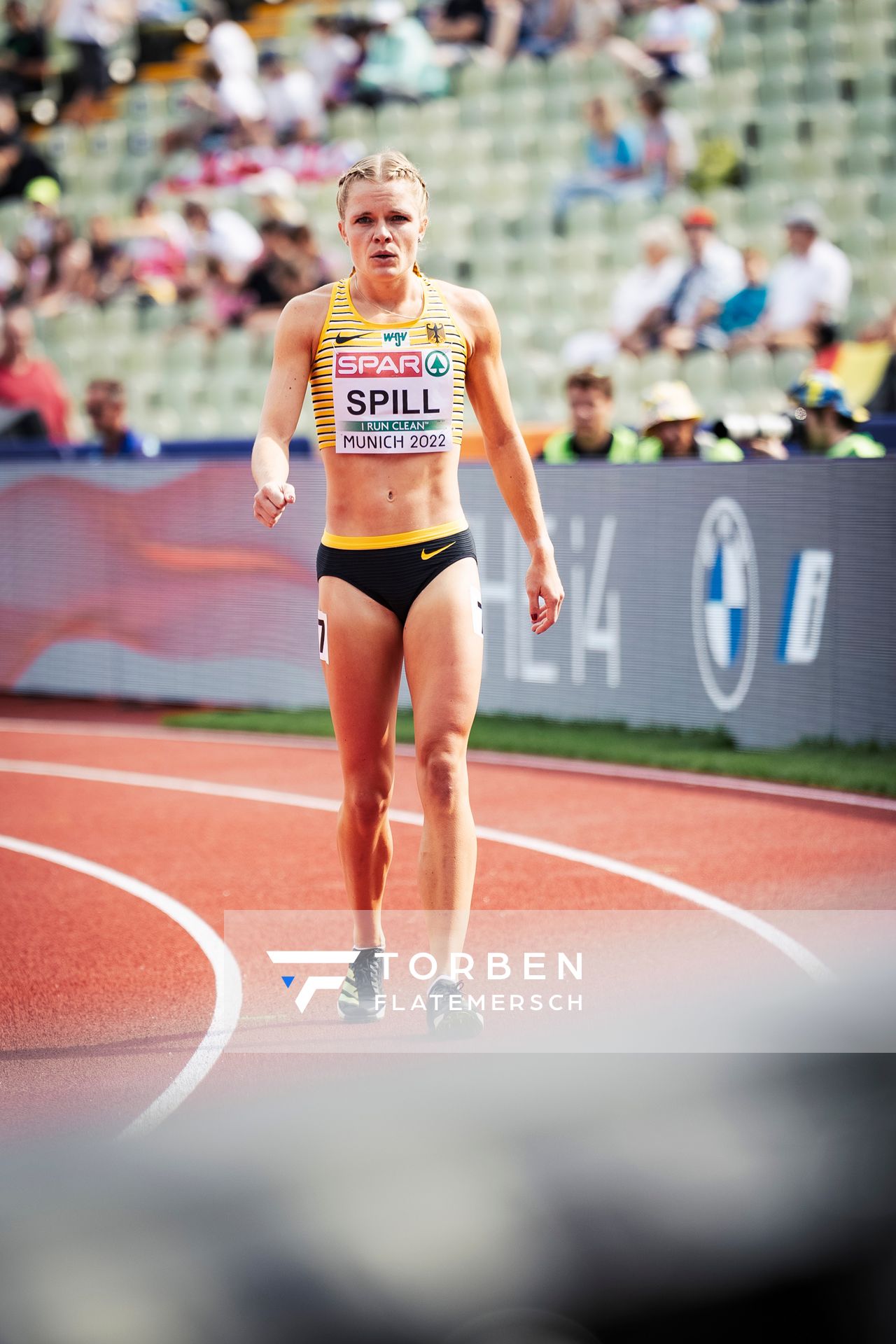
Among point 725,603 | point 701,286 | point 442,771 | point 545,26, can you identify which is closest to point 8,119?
point 545,26

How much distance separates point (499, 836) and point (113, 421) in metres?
7.07

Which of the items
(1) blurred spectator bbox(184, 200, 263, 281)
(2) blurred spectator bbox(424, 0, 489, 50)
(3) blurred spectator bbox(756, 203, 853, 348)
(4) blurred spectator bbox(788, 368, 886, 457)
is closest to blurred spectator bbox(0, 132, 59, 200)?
(1) blurred spectator bbox(184, 200, 263, 281)

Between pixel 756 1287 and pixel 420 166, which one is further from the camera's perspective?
pixel 420 166

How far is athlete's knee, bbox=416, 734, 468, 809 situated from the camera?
14.8 ft

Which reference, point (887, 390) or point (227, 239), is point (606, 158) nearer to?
point (227, 239)

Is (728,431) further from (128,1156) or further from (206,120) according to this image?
(206,120)

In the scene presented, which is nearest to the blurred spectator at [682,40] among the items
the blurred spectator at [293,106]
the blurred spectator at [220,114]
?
the blurred spectator at [293,106]

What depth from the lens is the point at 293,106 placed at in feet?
63.8

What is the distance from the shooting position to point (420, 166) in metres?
A: 18.5

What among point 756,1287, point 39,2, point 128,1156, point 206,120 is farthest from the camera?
point 39,2

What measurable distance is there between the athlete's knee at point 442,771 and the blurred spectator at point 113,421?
980 centimetres

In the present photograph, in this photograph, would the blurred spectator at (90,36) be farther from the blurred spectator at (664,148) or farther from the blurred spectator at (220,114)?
the blurred spectator at (664,148)

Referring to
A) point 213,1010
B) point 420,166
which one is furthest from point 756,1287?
point 420,166

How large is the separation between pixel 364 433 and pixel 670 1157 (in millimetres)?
3646
